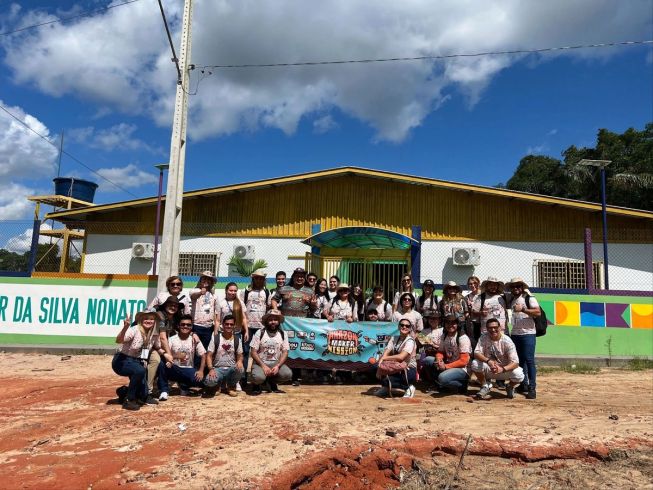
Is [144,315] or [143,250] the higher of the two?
[143,250]

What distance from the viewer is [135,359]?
5848 millimetres

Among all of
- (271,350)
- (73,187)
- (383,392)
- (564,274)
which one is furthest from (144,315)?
(73,187)

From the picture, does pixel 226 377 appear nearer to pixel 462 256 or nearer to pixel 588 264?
pixel 588 264

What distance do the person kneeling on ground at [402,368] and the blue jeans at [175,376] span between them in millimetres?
2497

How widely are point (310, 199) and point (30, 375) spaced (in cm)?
958

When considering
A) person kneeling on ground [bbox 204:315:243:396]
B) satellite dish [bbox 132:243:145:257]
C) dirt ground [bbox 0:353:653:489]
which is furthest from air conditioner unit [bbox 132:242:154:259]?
person kneeling on ground [bbox 204:315:243:396]

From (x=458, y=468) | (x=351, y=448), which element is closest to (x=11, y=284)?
(x=351, y=448)

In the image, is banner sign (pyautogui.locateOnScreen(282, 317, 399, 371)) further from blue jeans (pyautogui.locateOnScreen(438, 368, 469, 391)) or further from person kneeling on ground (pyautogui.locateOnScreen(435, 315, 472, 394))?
blue jeans (pyautogui.locateOnScreen(438, 368, 469, 391))

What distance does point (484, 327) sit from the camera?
22.9ft

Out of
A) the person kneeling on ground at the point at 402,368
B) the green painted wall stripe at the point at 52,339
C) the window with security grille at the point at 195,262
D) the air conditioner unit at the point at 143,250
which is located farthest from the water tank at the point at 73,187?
the person kneeling on ground at the point at 402,368

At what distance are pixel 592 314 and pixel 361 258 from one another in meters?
5.61

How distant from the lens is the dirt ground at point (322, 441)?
12.4 feet

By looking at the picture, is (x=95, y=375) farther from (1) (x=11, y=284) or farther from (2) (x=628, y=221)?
(2) (x=628, y=221)

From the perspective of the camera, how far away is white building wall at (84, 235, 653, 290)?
13.8 meters
